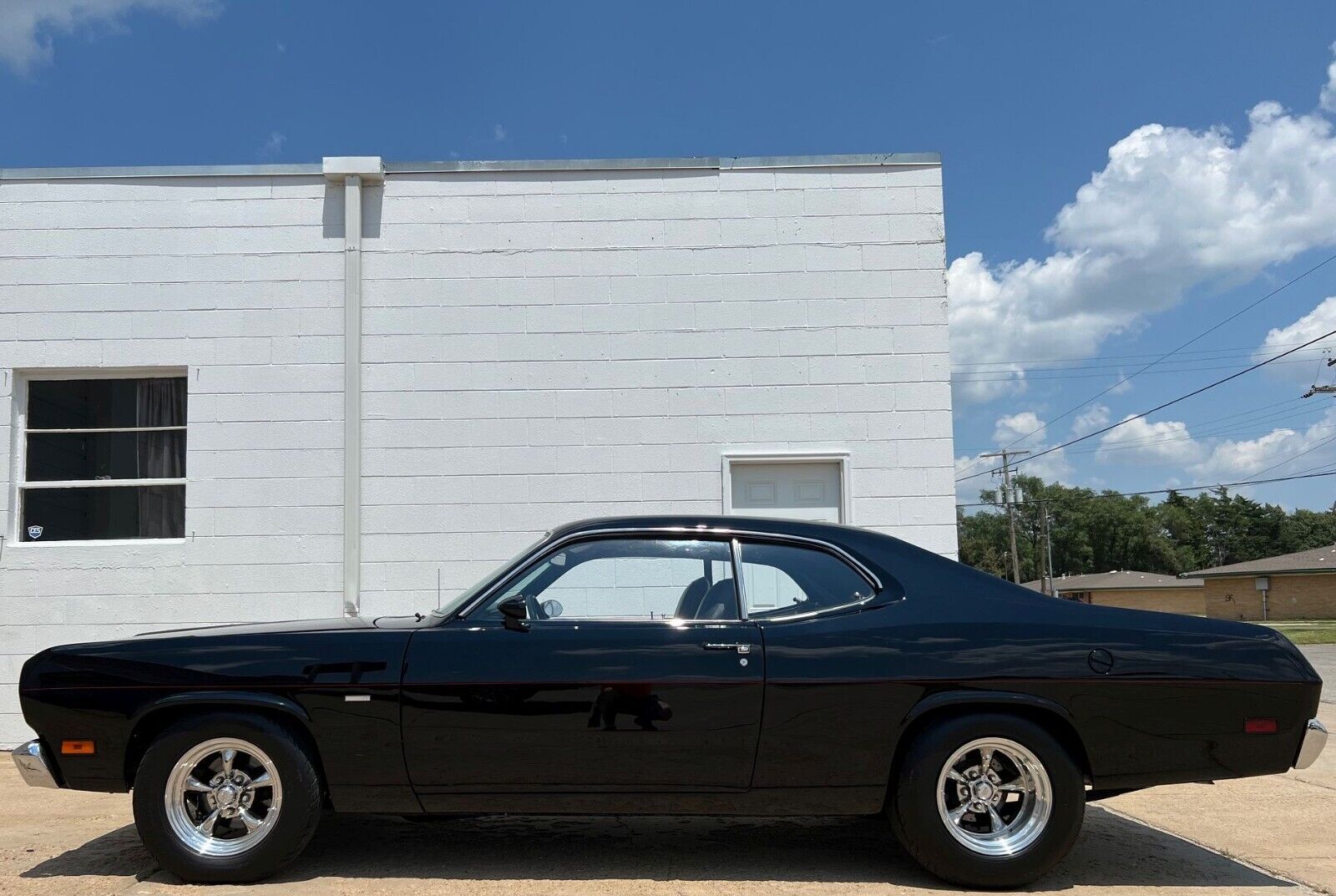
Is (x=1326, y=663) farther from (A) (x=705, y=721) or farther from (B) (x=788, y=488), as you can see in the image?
(A) (x=705, y=721)

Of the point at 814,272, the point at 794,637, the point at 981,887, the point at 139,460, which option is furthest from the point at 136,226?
the point at 981,887

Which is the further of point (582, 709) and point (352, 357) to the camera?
point (352, 357)

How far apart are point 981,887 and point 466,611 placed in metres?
2.32

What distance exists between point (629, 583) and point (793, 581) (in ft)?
2.27

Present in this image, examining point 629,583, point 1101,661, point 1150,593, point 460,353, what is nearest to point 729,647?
point 629,583

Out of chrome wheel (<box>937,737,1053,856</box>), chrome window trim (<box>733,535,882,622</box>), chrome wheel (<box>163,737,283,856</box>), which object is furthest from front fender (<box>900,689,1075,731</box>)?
chrome wheel (<box>163,737,283,856</box>)

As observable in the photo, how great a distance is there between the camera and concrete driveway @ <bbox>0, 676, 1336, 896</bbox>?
4.42 meters

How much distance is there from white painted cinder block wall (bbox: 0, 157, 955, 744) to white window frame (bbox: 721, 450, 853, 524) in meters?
0.08

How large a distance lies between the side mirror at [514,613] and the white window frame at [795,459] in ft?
11.5

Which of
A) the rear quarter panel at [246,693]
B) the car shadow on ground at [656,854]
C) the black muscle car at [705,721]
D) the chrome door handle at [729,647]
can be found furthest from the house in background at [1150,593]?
the rear quarter panel at [246,693]

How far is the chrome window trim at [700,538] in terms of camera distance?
4.57 meters

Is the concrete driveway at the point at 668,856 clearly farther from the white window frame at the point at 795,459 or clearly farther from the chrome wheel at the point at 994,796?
the white window frame at the point at 795,459

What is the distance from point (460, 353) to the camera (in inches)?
318

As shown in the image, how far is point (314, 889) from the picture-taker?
171 inches
